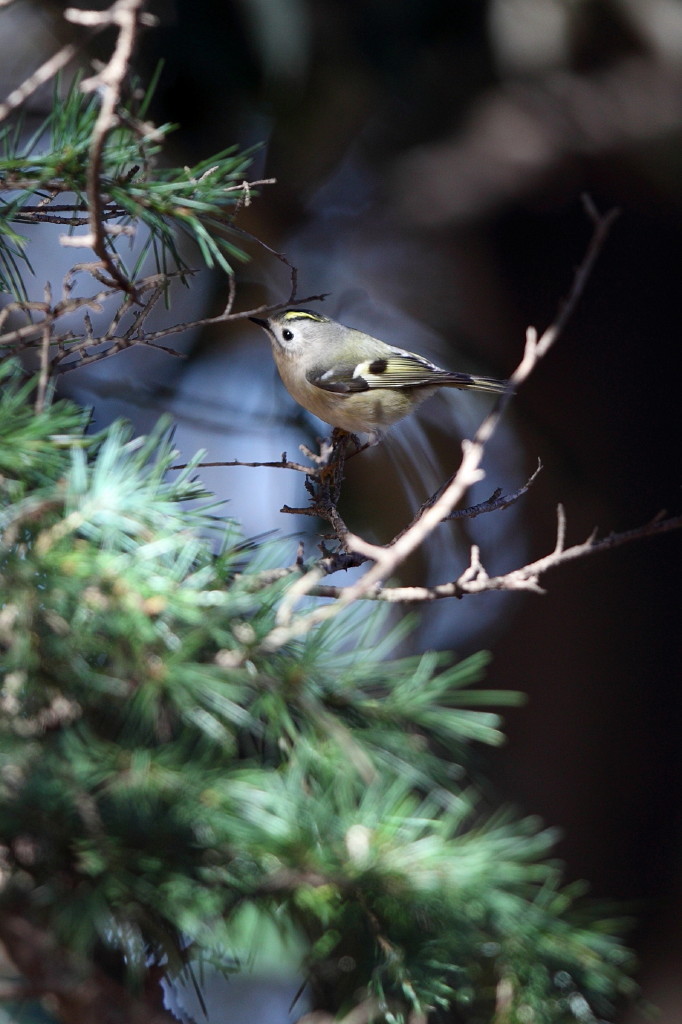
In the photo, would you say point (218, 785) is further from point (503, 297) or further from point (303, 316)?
point (503, 297)

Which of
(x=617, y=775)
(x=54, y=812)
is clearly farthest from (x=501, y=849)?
(x=617, y=775)

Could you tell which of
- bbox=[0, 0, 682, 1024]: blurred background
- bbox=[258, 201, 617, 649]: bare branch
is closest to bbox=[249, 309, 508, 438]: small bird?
bbox=[0, 0, 682, 1024]: blurred background

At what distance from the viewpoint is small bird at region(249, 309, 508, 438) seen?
1.64 meters

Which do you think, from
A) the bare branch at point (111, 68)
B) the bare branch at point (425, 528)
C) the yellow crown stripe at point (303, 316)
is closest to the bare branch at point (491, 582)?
the bare branch at point (425, 528)

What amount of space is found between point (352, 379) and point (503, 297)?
70cm

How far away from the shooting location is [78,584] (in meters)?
0.49

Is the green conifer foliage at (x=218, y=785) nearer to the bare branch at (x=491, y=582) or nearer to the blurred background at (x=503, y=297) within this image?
the bare branch at (x=491, y=582)

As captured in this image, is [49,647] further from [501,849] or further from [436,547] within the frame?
[436,547]

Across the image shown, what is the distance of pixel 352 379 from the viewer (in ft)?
5.42

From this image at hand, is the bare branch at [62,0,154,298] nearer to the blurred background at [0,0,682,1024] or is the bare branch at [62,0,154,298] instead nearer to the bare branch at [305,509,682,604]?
the bare branch at [305,509,682,604]

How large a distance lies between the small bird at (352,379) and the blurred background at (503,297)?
0.33m

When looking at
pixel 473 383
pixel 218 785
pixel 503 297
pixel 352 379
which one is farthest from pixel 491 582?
pixel 503 297

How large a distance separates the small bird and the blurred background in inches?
12.8

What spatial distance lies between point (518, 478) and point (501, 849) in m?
1.64
